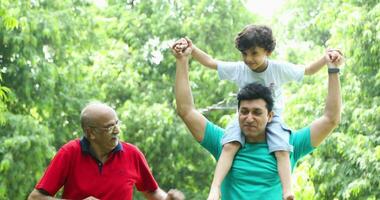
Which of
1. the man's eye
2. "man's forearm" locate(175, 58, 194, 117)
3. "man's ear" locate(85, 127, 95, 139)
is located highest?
"man's forearm" locate(175, 58, 194, 117)

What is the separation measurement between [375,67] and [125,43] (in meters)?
7.14

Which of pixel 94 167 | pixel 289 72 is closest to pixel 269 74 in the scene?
pixel 289 72

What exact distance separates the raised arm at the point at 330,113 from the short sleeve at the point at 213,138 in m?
0.42

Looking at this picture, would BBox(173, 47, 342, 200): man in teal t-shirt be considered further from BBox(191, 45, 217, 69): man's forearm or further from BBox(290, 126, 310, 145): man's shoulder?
BBox(191, 45, 217, 69): man's forearm

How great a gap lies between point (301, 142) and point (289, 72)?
0.41 meters

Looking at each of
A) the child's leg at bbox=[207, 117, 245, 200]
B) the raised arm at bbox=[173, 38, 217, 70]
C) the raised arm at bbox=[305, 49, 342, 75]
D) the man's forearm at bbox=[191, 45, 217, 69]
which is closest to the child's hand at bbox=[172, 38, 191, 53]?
the raised arm at bbox=[173, 38, 217, 70]

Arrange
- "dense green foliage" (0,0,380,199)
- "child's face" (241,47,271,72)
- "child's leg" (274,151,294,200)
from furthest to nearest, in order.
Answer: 1. "dense green foliage" (0,0,380,199)
2. "child's face" (241,47,271,72)
3. "child's leg" (274,151,294,200)

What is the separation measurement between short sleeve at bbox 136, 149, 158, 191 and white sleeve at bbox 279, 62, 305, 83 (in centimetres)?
77

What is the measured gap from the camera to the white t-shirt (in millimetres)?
4129

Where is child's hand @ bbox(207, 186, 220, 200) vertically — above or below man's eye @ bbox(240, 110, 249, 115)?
below

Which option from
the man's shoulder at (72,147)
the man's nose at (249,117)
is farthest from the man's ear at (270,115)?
the man's shoulder at (72,147)

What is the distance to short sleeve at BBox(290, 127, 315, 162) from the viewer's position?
12.8 feet

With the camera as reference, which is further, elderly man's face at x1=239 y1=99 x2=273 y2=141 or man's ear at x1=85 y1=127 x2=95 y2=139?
man's ear at x1=85 y1=127 x2=95 y2=139

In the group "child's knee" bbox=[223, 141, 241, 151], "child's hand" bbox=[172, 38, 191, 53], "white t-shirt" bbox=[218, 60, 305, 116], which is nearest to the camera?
"child's knee" bbox=[223, 141, 241, 151]
